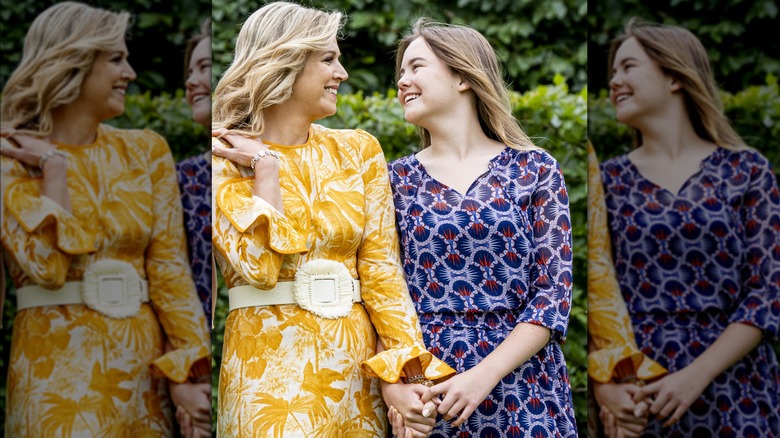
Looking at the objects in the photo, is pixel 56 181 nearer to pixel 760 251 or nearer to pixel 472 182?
pixel 472 182

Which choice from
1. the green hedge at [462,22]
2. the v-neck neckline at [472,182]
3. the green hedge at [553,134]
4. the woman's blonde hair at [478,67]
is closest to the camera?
the v-neck neckline at [472,182]

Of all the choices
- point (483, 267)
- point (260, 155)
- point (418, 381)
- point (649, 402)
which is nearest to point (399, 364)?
Answer: point (418, 381)

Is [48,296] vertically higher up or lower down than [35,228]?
lower down

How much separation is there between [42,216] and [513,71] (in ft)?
6.53

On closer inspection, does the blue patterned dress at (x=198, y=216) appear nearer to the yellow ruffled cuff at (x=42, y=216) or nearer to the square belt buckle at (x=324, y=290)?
the yellow ruffled cuff at (x=42, y=216)

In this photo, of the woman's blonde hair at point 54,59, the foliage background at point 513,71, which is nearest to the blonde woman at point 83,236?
the woman's blonde hair at point 54,59

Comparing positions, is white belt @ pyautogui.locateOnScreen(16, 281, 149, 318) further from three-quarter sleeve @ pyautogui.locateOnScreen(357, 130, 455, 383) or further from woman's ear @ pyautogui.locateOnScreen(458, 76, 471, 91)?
woman's ear @ pyautogui.locateOnScreen(458, 76, 471, 91)

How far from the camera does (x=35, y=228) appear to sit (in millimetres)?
1787

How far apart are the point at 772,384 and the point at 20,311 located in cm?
143

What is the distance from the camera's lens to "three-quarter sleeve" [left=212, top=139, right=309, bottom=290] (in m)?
2.23

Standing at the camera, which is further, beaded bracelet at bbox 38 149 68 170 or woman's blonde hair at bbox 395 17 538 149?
woman's blonde hair at bbox 395 17 538 149

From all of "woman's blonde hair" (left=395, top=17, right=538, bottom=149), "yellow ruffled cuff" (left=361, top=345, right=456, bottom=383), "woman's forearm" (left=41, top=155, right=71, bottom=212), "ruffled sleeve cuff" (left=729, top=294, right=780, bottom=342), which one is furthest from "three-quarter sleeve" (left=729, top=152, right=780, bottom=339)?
"woman's forearm" (left=41, top=155, right=71, bottom=212)

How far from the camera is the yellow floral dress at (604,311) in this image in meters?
1.60

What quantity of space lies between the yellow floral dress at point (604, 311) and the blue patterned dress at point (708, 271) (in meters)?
0.02
